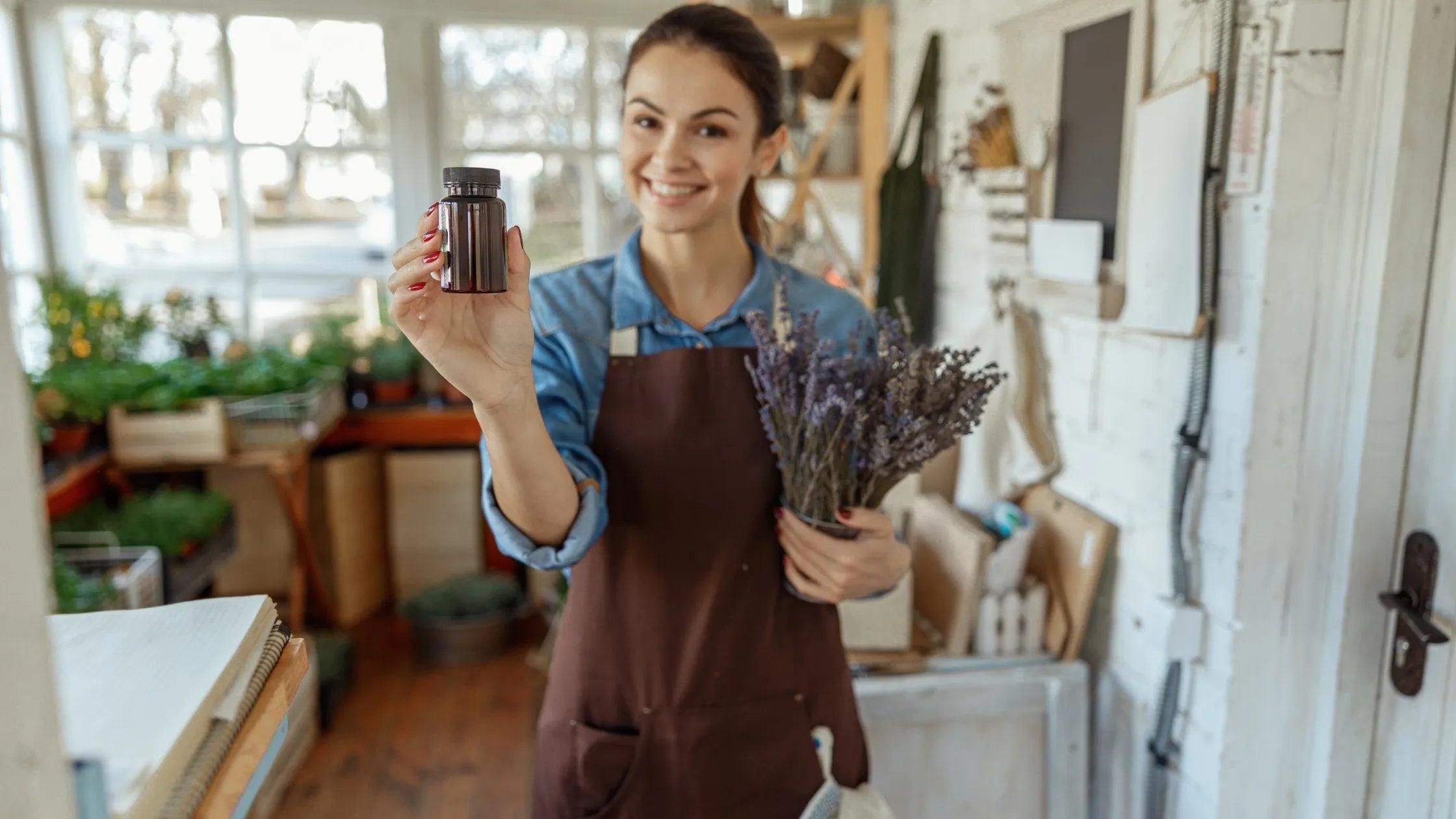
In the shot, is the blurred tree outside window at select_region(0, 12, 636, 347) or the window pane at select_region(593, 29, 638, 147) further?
the window pane at select_region(593, 29, 638, 147)

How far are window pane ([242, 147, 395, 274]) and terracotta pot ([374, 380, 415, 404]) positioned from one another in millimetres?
446

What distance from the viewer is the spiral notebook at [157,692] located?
0.41 metres

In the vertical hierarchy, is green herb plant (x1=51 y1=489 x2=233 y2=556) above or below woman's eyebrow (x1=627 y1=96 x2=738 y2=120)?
below

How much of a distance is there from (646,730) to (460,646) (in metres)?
2.34

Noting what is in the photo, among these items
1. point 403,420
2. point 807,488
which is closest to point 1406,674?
point 807,488

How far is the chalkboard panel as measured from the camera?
5.66ft

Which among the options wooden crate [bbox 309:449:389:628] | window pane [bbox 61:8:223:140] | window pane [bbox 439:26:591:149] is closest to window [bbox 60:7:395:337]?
window pane [bbox 61:8:223:140]

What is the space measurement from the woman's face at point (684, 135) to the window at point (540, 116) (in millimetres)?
2621

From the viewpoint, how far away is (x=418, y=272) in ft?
2.74

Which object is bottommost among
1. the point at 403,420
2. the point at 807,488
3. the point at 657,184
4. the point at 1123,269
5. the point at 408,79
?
the point at 403,420

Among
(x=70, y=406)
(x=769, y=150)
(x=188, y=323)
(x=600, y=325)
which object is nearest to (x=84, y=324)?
(x=188, y=323)

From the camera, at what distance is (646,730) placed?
1230mm

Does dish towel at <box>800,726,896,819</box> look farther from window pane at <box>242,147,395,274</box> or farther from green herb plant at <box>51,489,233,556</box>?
window pane at <box>242,147,395,274</box>

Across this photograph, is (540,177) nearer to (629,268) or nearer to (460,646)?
(460,646)
